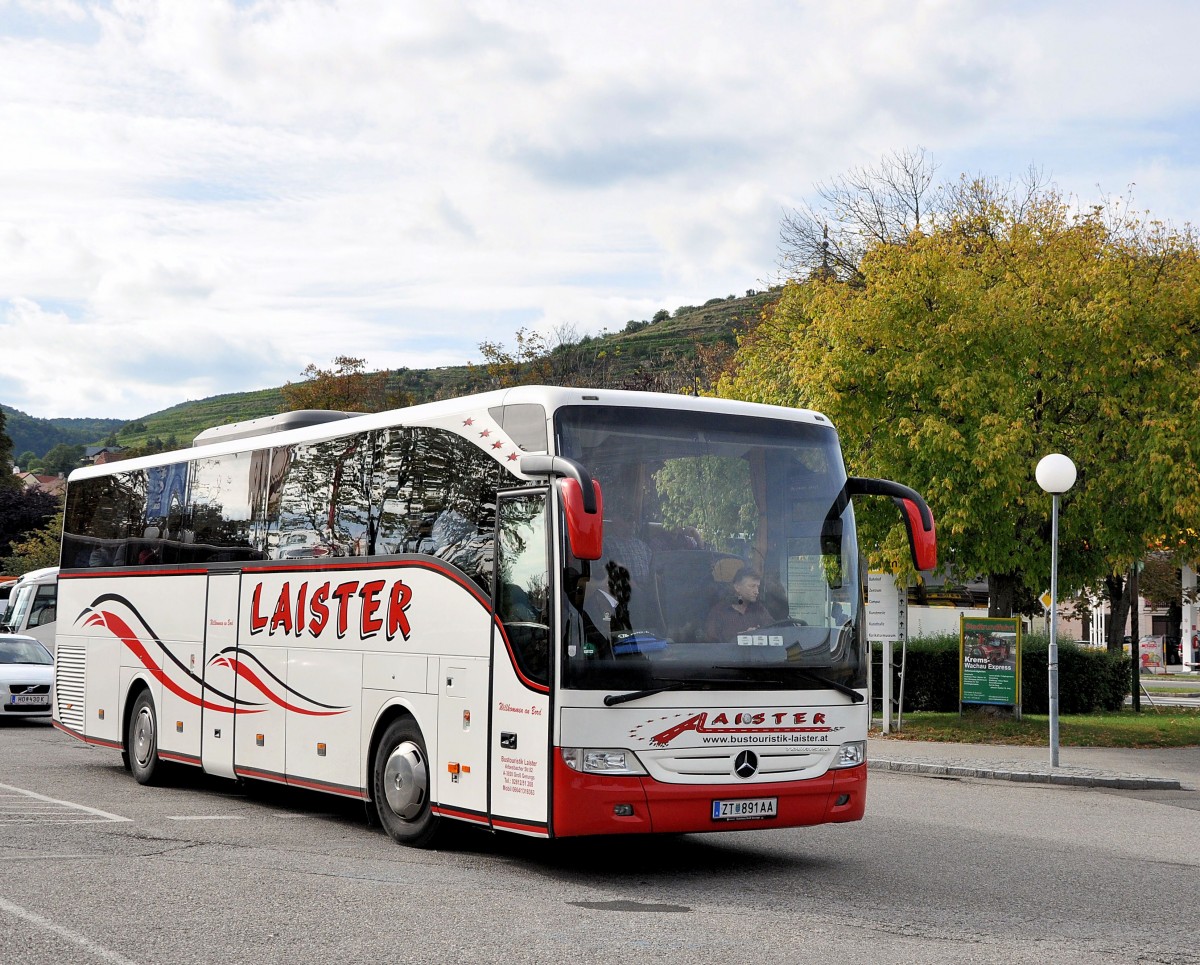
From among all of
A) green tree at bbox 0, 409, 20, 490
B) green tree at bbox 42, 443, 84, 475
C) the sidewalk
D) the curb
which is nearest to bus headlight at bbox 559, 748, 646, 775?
the sidewalk

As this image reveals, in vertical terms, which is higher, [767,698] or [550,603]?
[550,603]

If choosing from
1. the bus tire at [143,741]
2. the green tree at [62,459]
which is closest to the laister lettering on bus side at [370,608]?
the bus tire at [143,741]

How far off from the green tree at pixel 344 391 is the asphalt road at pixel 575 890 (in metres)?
50.5

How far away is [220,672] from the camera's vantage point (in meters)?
13.7

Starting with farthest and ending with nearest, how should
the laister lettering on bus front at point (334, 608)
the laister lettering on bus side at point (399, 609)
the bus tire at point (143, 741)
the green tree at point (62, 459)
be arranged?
the green tree at point (62, 459) < the bus tire at point (143, 741) < the laister lettering on bus front at point (334, 608) < the laister lettering on bus side at point (399, 609)

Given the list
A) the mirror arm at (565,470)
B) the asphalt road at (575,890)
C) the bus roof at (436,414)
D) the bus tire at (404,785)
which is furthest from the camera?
the bus tire at (404,785)

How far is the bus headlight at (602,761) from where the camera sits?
9.09 metres

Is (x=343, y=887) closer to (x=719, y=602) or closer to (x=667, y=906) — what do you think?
(x=667, y=906)

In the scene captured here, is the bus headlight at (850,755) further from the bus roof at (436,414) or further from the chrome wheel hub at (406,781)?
the chrome wheel hub at (406,781)

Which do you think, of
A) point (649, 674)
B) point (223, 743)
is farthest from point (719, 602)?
point (223, 743)

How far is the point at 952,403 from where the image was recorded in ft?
71.6

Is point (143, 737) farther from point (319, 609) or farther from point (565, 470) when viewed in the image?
point (565, 470)

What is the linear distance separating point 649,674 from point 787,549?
4.63ft

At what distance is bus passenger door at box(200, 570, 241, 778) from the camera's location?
44.3 feet
